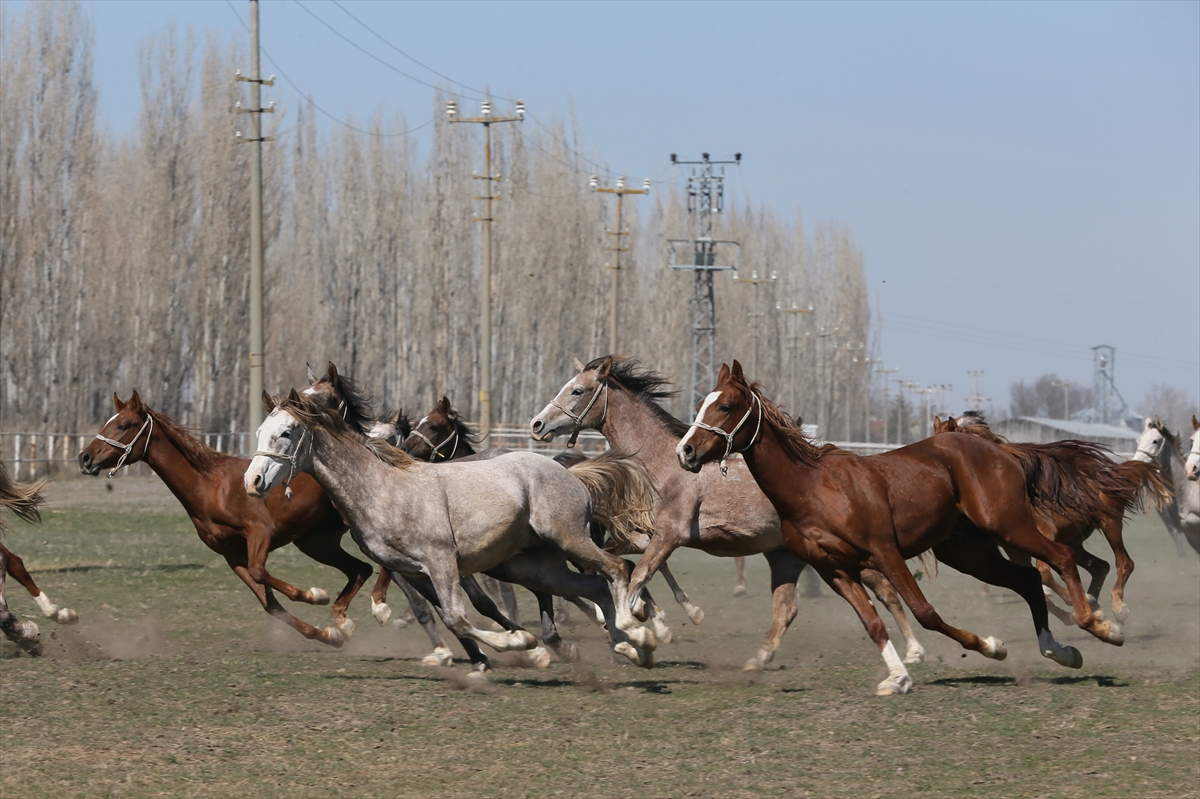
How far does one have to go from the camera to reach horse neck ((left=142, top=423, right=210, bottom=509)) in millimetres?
10453

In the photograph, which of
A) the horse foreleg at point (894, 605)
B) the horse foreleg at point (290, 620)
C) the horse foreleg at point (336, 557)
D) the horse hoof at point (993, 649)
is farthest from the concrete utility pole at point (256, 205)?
the horse hoof at point (993, 649)

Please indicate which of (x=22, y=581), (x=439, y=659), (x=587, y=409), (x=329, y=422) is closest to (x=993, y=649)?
(x=587, y=409)

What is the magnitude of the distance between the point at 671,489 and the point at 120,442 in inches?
158

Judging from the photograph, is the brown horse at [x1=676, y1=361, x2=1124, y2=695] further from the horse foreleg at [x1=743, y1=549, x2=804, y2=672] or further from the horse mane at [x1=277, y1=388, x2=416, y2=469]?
the horse mane at [x1=277, y1=388, x2=416, y2=469]

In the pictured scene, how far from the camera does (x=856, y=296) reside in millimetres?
79938

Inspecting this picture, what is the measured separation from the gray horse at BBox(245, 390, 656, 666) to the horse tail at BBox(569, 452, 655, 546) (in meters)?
0.50

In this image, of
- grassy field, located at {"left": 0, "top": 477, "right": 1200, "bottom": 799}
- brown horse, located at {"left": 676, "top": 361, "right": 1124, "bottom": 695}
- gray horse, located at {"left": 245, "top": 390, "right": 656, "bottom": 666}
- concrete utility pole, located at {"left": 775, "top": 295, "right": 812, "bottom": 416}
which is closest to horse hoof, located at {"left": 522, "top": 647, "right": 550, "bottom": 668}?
grassy field, located at {"left": 0, "top": 477, "right": 1200, "bottom": 799}

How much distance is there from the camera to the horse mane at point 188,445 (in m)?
10.5

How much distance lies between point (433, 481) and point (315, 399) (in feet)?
2.98

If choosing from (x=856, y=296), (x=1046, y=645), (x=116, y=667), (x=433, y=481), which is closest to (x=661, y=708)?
(x=433, y=481)

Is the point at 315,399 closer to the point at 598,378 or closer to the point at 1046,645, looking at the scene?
the point at 598,378

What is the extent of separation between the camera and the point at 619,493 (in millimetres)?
9734

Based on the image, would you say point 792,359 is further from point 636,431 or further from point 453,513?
point 453,513

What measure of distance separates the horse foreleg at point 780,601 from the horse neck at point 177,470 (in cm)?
411
